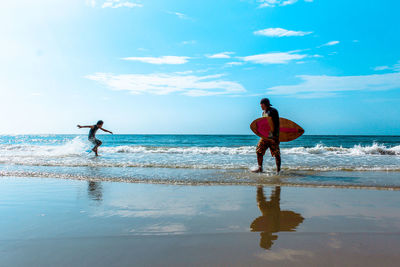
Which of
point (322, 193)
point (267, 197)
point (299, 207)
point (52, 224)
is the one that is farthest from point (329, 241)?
point (52, 224)

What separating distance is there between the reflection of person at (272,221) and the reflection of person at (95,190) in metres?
2.55

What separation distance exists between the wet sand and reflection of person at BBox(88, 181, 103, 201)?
4 cm

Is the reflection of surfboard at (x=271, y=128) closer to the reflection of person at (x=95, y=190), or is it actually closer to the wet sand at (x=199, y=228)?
the wet sand at (x=199, y=228)

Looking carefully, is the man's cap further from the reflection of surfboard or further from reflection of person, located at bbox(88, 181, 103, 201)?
reflection of person, located at bbox(88, 181, 103, 201)

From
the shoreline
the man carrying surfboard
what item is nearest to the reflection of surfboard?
the man carrying surfboard

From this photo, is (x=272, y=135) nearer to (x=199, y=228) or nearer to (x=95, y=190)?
(x=95, y=190)

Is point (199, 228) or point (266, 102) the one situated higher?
point (266, 102)

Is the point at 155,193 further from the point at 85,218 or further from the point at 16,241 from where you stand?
the point at 16,241

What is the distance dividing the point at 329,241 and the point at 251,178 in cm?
392

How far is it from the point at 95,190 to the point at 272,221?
341 cm

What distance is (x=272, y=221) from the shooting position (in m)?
3.20

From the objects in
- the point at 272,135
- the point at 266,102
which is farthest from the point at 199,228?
the point at 266,102

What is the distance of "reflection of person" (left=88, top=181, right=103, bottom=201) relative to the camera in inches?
178

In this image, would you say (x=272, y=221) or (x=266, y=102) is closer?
(x=272, y=221)
